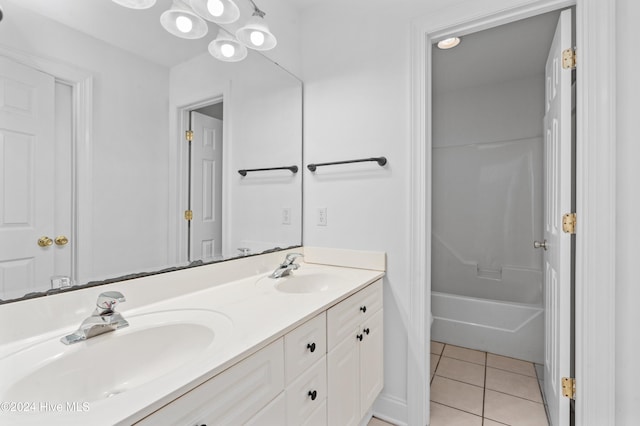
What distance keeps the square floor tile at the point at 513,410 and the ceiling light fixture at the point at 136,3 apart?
2.48m

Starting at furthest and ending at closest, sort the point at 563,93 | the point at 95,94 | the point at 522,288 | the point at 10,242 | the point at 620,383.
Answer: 1. the point at 522,288
2. the point at 563,93
3. the point at 620,383
4. the point at 95,94
5. the point at 10,242

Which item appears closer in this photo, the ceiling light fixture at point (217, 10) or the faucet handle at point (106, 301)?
the faucet handle at point (106, 301)

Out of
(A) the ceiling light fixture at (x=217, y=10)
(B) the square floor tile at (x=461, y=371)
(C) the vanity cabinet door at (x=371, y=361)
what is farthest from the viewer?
(B) the square floor tile at (x=461, y=371)

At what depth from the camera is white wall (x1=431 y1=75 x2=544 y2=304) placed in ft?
9.10

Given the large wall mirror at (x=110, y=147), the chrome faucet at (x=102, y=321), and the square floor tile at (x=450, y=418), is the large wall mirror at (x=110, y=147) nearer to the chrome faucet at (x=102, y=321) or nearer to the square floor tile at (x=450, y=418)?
the chrome faucet at (x=102, y=321)

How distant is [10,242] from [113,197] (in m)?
0.28

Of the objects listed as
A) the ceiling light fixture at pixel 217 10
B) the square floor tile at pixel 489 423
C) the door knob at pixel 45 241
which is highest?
the ceiling light fixture at pixel 217 10

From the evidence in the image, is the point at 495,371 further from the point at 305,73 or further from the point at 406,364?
the point at 305,73

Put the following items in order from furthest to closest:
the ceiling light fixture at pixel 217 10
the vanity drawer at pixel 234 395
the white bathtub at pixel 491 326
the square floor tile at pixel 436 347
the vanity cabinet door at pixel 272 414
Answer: the square floor tile at pixel 436 347 → the white bathtub at pixel 491 326 → the ceiling light fixture at pixel 217 10 → the vanity cabinet door at pixel 272 414 → the vanity drawer at pixel 234 395

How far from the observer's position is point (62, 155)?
3.01 feet

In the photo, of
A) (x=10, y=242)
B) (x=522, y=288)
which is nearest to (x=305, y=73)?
(x=10, y=242)

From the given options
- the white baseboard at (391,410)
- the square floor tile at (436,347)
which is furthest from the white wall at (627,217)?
the square floor tile at (436,347)

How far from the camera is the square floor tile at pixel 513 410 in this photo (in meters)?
1.64

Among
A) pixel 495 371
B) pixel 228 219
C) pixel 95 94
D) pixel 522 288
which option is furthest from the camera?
pixel 522 288
